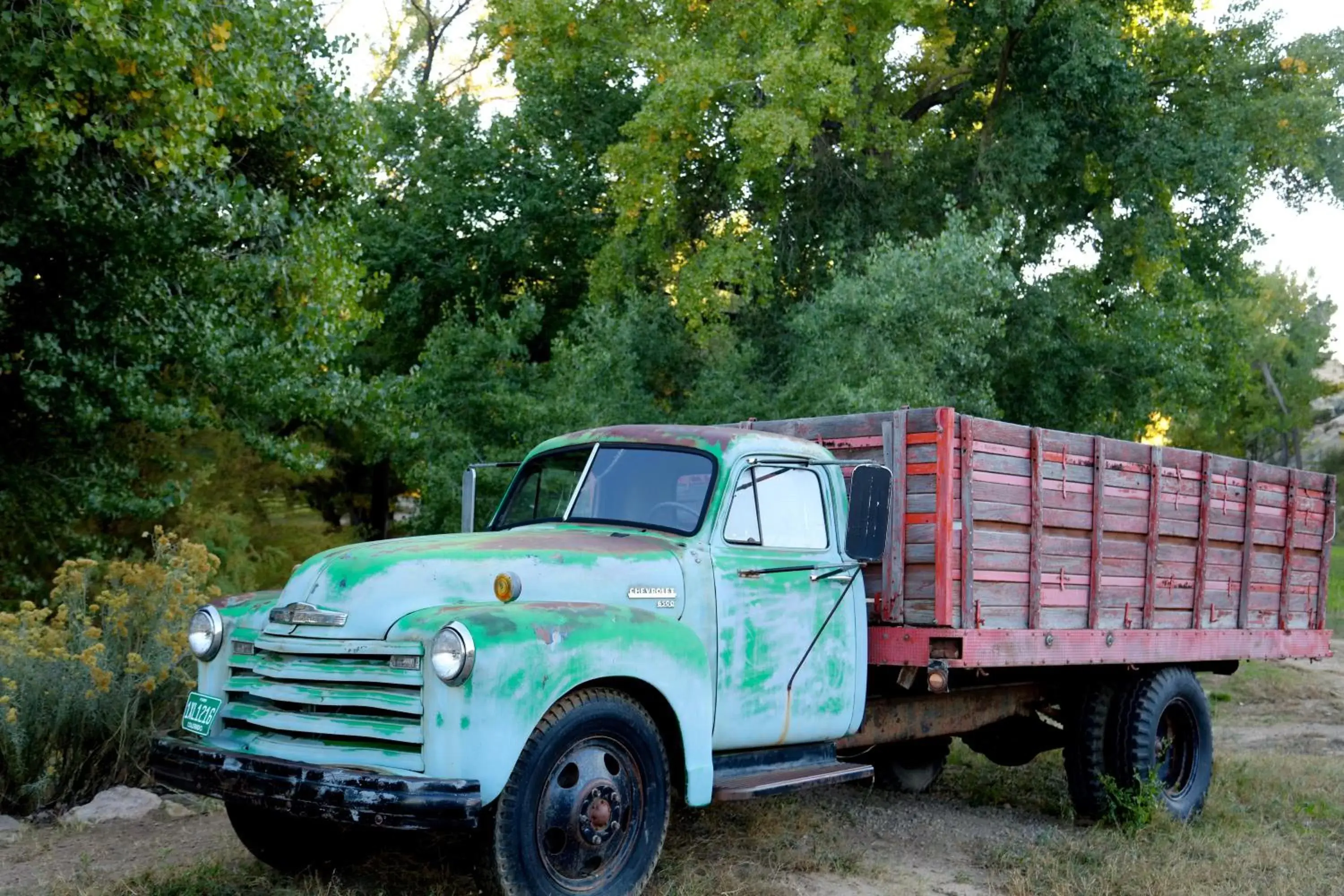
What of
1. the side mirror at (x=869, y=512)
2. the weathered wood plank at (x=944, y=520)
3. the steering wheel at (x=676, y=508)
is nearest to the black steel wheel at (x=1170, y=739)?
the weathered wood plank at (x=944, y=520)

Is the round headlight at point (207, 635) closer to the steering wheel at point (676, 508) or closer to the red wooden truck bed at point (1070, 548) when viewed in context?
the steering wheel at point (676, 508)

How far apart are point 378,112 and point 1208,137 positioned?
1374 cm

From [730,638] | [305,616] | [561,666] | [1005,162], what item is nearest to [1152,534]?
[730,638]

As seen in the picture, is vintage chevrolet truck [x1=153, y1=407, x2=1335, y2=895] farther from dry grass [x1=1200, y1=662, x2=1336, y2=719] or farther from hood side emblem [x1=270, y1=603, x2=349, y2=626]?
dry grass [x1=1200, y1=662, x2=1336, y2=719]

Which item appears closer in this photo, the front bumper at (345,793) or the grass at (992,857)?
the front bumper at (345,793)

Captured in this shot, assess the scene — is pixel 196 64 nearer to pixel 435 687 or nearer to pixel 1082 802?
pixel 435 687

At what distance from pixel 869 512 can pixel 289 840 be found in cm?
300

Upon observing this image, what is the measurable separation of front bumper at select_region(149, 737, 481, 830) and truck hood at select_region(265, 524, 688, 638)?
0.55 m

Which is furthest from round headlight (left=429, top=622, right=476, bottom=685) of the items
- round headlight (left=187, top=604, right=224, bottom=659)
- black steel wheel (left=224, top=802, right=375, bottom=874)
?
black steel wheel (left=224, top=802, right=375, bottom=874)

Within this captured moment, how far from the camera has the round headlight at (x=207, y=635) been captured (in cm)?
555

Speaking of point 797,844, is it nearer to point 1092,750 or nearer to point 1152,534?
point 1092,750

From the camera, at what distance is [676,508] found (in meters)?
6.23

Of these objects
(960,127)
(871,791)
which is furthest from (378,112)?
(871,791)

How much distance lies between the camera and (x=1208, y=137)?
1975cm
